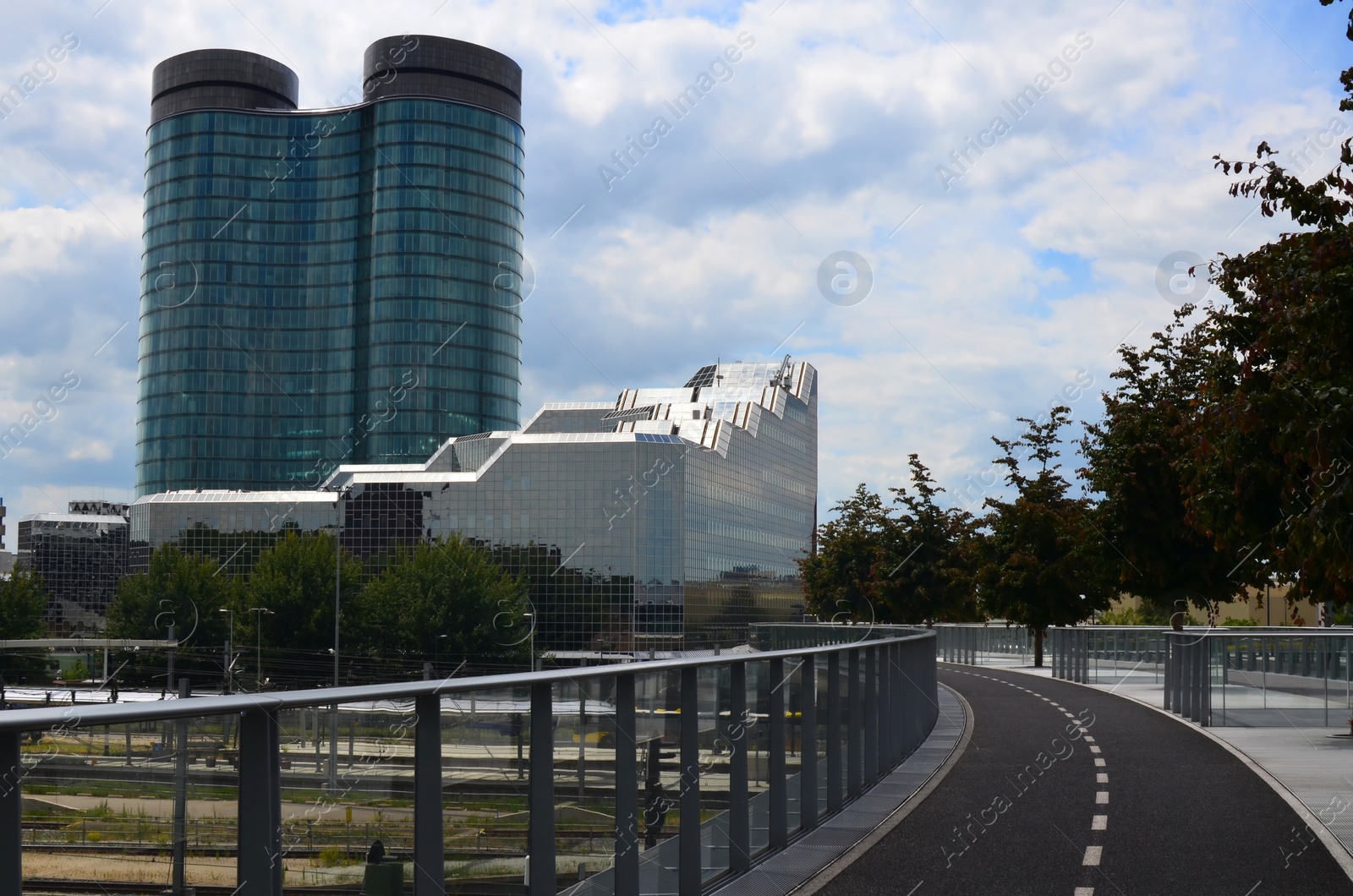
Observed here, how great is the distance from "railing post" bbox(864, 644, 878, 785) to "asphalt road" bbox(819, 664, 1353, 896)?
665 mm

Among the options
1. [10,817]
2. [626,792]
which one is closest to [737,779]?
[626,792]

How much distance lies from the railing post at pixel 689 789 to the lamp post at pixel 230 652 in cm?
9138

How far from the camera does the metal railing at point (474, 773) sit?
11.3 feet

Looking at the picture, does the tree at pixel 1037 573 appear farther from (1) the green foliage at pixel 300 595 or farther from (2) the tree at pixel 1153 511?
(1) the green foliage at pixel 300 595

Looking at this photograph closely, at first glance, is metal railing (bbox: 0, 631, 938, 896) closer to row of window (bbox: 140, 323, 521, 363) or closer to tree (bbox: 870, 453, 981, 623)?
tree (bbox: 870, 453, 981, 623)

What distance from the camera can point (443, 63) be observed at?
165m

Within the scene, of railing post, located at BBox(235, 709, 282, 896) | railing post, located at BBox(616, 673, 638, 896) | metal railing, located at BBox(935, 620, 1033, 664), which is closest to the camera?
railing post, located at BBox(235, 709, 282, 896)

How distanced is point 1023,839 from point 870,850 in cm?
121

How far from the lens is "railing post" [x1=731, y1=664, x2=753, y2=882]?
866 centimetres

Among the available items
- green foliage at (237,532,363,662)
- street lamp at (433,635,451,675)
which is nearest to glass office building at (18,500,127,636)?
green foliage at (237,532,363,662)

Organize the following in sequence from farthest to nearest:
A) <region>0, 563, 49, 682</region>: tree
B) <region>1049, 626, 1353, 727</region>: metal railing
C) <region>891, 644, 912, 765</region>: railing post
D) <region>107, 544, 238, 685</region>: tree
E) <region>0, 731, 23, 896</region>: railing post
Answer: <region>107, 544, 238, 685</region>: tree
<region>0, 563, 49, 682</region>: tree
<region>1049, 626, 1353, 727</region>: metal railing
<region>891, 644, 912, 765</region>: railing post
<region>0, 731, 23, 896</region>: railing post

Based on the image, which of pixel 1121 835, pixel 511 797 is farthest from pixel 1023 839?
pixel 511 797

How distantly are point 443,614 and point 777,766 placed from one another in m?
97.5

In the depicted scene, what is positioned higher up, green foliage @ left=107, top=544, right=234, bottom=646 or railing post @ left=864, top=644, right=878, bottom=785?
railing post @ left=864, top=644, right=878, bottom=785
